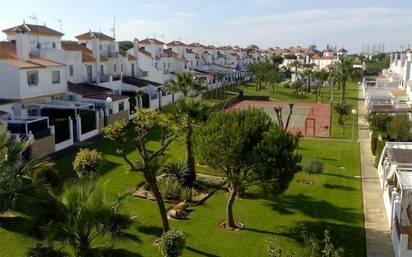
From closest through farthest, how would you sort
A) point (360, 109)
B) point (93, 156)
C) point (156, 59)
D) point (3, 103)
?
1. point (93, 156)
2. point (3, 103)
3. point (360, 109)
4. point (156, 59)

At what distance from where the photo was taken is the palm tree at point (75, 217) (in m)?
12.2

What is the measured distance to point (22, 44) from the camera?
4009 centimetres

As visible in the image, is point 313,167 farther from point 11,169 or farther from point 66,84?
point 66,84

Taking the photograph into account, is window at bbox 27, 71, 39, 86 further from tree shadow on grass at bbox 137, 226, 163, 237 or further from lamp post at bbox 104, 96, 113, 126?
tree shadow on grass at bbox 137, 226, 163, 237

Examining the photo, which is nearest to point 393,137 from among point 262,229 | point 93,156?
point 262,229

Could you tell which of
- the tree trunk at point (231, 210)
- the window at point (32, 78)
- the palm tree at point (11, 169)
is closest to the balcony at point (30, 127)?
the window at point (32, 78)

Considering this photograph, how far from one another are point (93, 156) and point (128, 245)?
723cm

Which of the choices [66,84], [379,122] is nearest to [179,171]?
[379,122]

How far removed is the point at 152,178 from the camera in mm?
19406

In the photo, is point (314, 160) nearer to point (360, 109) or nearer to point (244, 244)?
point (244, 244)

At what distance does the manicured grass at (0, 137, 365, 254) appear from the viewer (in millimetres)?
19719

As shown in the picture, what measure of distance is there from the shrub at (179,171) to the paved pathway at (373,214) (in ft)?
33.9

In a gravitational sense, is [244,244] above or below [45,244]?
below

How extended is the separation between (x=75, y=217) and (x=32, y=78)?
98.4 feet
